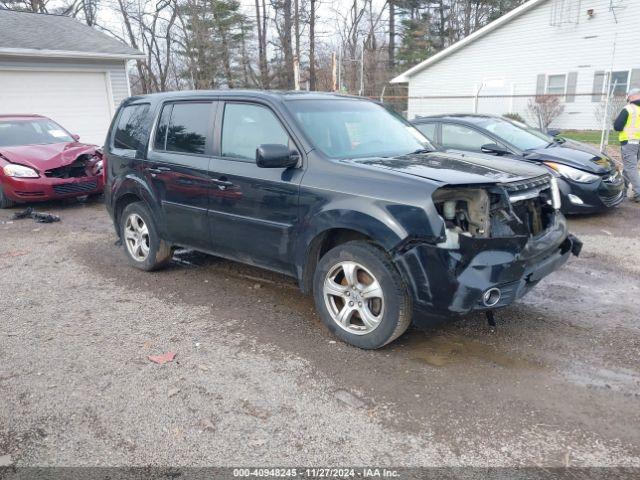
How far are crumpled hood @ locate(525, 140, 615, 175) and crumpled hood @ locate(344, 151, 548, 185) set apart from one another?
387cm

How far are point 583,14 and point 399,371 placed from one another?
71.5 ft

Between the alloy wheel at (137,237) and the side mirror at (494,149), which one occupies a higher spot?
the side mirror at (494,149)

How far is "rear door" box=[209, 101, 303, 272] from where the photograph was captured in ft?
14.0

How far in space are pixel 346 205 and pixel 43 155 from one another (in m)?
7.86

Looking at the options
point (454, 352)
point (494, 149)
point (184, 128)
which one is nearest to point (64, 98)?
point (184, 128)

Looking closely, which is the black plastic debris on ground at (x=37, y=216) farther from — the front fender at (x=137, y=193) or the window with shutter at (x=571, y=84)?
the window with shutter at (x=571, y=84)

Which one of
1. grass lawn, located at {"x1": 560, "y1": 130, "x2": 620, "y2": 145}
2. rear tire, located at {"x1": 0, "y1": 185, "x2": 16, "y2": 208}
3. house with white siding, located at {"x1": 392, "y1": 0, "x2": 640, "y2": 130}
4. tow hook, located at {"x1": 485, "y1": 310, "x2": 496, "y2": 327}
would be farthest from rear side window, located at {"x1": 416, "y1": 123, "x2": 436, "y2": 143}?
grass lawn, located at {"x1": 560, "y1": 130, "x2": 620, "y2": 145}

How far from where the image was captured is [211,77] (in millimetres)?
34375

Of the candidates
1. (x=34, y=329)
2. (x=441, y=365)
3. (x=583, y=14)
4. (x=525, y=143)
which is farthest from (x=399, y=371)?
(x=583, y=14)

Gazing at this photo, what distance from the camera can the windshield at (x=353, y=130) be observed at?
434 centimetres

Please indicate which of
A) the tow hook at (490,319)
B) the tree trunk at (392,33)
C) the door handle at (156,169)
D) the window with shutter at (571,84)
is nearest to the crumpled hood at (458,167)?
the tow hook at (490,319)

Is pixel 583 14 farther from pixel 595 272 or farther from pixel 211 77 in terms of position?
pixel 211 77

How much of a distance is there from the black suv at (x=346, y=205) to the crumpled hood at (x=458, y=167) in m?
0.02

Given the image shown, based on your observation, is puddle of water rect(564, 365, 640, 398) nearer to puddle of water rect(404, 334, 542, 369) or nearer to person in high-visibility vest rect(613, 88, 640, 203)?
puddle of water rect(404, 334, 542, 369)
